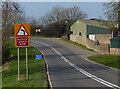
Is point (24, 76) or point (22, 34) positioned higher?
A: point (22, 34)

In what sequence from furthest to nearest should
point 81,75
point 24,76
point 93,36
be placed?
point 93,36 < point 81,75 < point 24,76

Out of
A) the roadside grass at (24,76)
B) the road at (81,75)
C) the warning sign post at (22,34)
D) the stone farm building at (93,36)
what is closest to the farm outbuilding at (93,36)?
the stone farm building at (93,36)

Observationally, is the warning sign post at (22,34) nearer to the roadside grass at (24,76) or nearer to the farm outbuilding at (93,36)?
the roadside grass at (24,76)

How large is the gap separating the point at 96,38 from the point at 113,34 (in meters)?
3.92

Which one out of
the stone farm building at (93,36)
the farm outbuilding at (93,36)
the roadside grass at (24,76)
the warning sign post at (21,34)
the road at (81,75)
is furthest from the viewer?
the farm outbuilding at (93,36)

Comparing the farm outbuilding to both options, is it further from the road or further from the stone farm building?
the road

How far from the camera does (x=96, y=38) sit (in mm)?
57531

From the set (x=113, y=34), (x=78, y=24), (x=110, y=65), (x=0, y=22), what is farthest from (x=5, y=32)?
(x=78, y=24)

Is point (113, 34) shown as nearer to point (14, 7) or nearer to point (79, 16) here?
point (14, 7)

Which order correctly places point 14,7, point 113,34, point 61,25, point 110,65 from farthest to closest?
point 61,25 < point 113,34 < point 110,65 < point 14,7

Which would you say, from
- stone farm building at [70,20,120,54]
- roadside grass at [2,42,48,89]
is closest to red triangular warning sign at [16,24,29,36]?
roadside grass at [2,42,48,89]

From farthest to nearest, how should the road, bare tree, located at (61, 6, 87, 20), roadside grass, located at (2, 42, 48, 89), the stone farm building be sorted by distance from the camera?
bare tree, located at (61, 6, 87, 20) < the stone farm building < the road < roadside grass, located at (2, 42, 48, 89)

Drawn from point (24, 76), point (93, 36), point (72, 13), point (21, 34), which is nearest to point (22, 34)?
point (21, 34)

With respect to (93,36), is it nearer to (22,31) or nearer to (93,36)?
(93,36)
